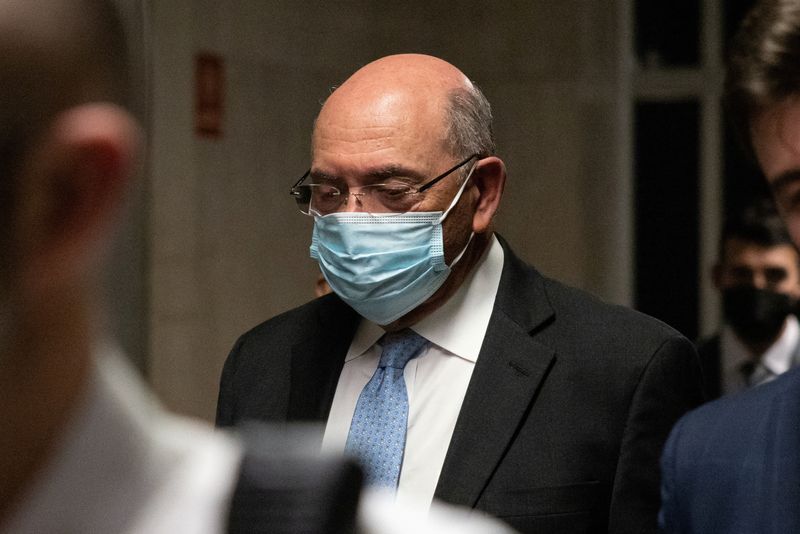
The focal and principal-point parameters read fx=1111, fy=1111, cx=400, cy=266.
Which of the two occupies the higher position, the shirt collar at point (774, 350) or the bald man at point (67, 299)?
the bald man at point (67, 299)

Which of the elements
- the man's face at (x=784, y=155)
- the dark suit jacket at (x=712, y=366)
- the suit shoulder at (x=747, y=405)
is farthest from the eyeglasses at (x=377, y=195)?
the dark suit jacket at (x=712, y=366)

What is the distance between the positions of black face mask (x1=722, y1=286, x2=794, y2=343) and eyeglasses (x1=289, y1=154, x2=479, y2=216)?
7.05ft

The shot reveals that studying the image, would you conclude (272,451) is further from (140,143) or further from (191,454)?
(140,143)

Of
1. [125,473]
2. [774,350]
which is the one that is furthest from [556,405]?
[774,350]

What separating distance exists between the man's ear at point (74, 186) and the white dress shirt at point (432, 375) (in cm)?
142

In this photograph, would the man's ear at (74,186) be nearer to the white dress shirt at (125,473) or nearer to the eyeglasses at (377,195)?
the white dress shirt at (125,473)

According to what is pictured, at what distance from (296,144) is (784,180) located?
3.71 metres

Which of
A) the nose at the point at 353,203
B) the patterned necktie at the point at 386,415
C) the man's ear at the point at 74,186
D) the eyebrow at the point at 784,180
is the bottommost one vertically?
the patterned necktie at the point at 386,415

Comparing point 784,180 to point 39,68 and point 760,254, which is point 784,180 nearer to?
point 39,68

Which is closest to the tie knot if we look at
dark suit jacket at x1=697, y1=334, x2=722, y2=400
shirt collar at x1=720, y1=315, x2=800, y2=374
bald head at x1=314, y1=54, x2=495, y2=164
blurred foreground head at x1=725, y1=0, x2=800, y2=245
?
bald head at x1=314, y1=54, x2=495, y2=164

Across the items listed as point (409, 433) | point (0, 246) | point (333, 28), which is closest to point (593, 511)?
point (409, 433)

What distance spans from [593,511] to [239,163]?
3.07 metres

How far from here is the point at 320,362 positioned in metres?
2.16

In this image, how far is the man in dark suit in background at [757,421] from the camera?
1.38 metres
